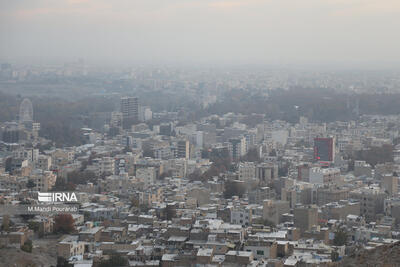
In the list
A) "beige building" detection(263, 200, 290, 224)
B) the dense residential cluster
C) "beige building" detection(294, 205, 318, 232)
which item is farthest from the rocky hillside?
"beige building" detection(263, 200, 290, 224)

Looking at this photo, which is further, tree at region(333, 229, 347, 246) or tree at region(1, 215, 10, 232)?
tree at region(1, 215, 10, 232)

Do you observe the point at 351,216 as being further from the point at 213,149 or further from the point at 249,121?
the point at 249,121

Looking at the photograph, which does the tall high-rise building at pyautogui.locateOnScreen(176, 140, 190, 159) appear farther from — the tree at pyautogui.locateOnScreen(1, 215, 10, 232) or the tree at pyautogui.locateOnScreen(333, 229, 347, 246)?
the tree at pyautogui.locateOnScreen(333, 229, 347, 246)

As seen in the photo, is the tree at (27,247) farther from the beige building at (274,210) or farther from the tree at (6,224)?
the beige building at (274,210)

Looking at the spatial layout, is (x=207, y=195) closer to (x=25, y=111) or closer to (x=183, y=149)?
(x=183, y=149)

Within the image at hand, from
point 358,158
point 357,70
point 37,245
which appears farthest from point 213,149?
point 357,70

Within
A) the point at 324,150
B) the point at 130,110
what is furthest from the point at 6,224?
the point at 130,110

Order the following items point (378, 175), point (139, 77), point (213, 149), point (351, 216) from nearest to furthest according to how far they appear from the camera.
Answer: point (351, 216) < point (378, 175) < point (213, 149) < point (139, 77)
